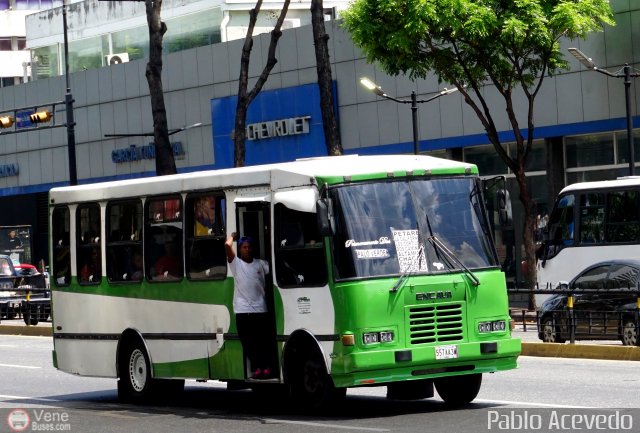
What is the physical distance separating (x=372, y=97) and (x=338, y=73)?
1.93 metres

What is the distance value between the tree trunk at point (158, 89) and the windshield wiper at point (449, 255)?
2447 cm

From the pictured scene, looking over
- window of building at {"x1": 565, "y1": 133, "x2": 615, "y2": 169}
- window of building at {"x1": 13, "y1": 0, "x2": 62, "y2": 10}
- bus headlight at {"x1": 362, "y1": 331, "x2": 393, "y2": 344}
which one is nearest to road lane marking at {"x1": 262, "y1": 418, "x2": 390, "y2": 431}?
bus headlight at {"x1": 362, "y1": 331, "x2": 393, "y2": 344}

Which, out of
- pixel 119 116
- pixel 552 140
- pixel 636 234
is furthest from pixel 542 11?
pixel 119 116

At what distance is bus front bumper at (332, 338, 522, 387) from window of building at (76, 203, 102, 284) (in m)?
5.35

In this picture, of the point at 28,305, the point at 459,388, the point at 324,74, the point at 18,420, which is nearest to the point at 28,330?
the point at 28,305

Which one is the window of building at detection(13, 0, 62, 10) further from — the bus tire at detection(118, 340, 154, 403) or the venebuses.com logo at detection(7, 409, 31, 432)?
the venebuses.com logo at detection(7, 409, 31, 432)

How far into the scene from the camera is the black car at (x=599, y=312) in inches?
918

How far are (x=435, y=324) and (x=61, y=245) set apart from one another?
6.69 meters

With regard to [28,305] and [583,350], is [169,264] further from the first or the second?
[28,305]

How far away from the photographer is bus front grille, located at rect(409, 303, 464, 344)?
1497 cm

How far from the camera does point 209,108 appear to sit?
2200 inches

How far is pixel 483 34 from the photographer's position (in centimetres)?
3334

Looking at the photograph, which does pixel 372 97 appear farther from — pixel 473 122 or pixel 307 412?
pixel 307 412

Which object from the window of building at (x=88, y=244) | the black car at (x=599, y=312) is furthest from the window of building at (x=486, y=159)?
the window of building at (x=88, y=244)
